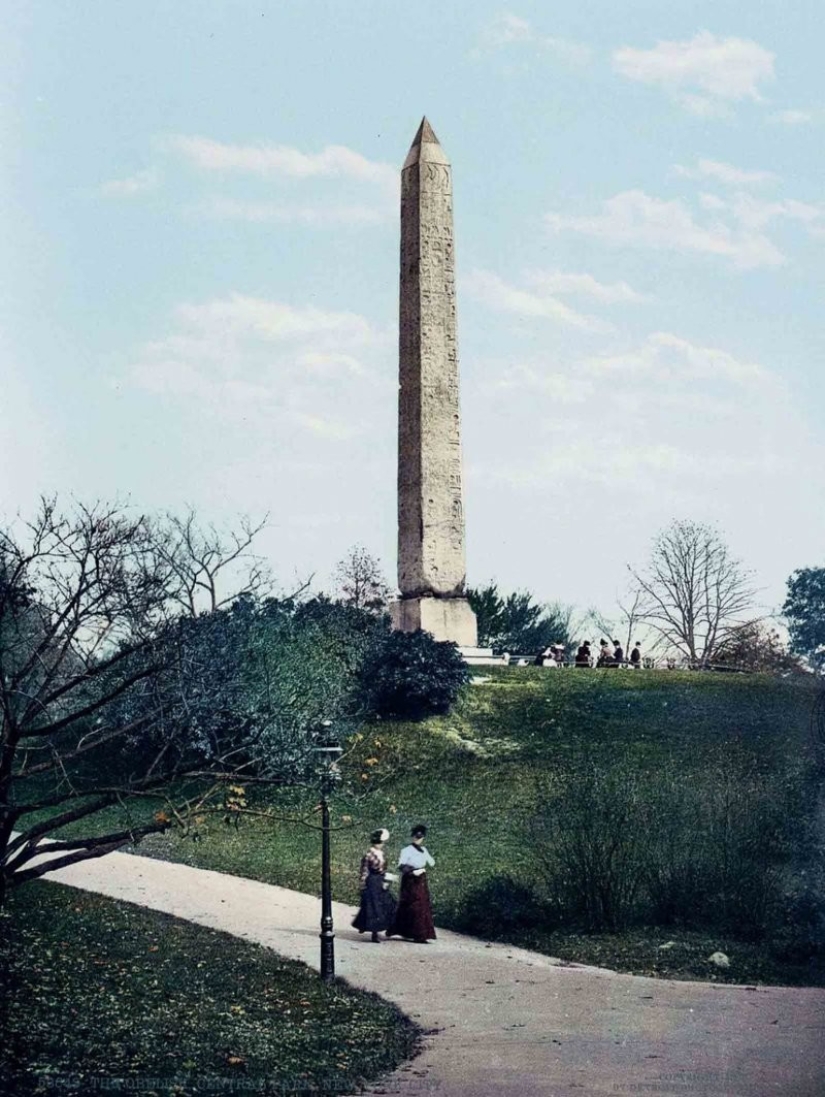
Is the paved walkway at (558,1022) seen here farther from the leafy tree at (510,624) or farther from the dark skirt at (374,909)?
the leafy tree at (510,624)

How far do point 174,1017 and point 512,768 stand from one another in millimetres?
13791

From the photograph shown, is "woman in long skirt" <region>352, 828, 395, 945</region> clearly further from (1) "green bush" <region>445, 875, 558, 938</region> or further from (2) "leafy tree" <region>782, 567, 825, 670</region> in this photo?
(2) "leafy tree" <region>782, 567, 825, 670</region>

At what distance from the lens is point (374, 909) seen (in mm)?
15344

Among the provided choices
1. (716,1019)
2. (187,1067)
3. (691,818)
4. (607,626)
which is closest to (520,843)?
(691,818)

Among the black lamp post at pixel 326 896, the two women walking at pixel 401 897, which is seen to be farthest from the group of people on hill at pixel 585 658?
the black lamp post at pixel 326 896

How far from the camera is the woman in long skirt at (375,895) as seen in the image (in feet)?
49.7

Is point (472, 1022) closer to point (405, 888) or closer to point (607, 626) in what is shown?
point (405, 888)

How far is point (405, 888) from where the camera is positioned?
50.2 feet

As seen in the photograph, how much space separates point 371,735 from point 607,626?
3773cm

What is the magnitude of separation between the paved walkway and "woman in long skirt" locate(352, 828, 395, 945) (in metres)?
0.22

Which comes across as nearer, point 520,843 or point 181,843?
point 520,843

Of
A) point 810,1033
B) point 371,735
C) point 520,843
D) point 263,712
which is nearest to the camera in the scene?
point 810,1033

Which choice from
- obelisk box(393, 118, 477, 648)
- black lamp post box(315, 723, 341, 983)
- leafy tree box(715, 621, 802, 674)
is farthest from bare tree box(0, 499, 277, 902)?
leafy tree box(715, 621, 802, 674)

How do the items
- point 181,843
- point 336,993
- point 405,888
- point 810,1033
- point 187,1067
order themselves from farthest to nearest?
point 181,843 < point 405,888 < point 336,993 < point 810,1033 < point 187,1067
